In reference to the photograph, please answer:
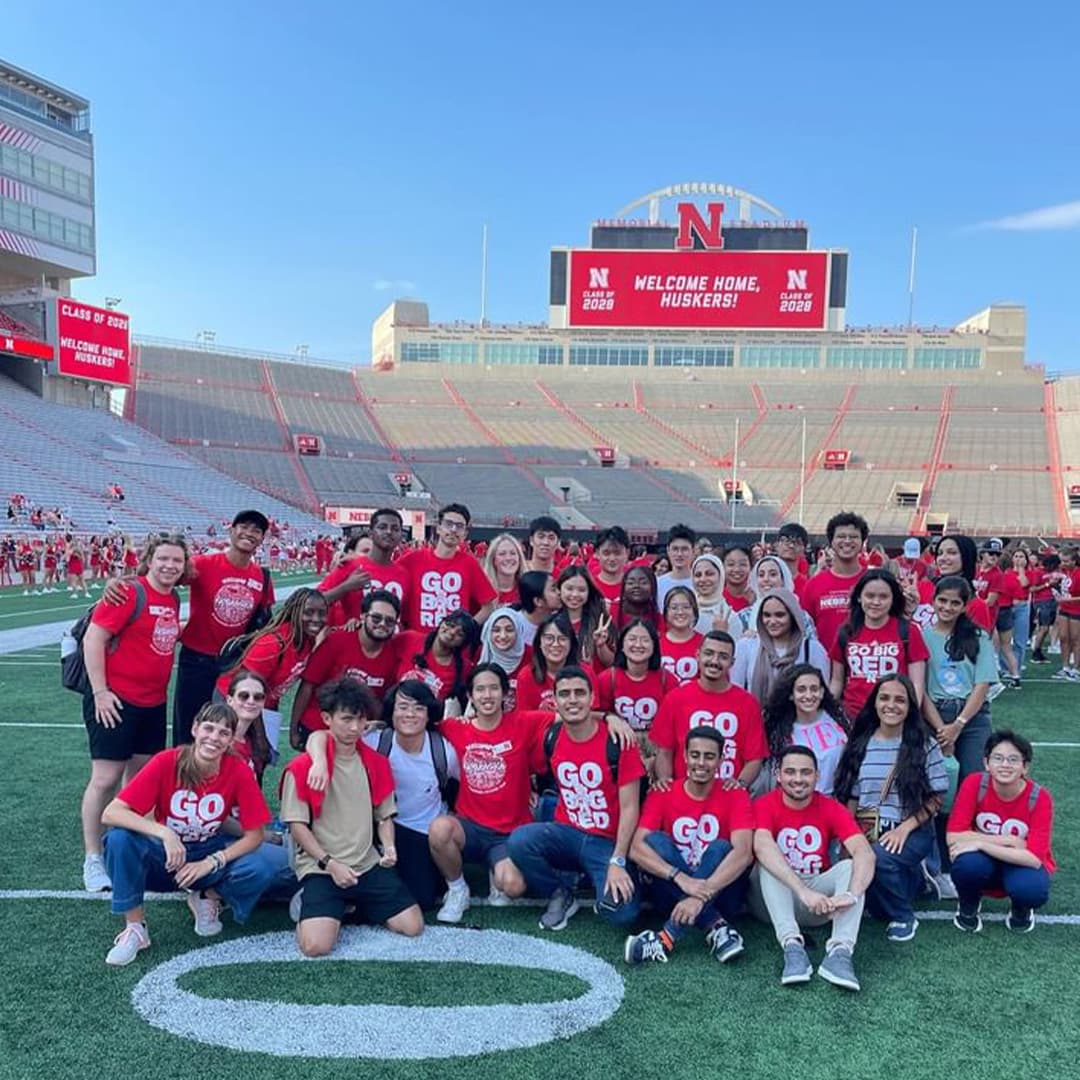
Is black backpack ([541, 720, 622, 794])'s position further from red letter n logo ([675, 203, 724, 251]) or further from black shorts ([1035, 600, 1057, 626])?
red letter n logo ([675, 203, 724, 251])

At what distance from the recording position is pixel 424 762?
4.17 metres

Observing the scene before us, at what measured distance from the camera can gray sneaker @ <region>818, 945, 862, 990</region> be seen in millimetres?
3340

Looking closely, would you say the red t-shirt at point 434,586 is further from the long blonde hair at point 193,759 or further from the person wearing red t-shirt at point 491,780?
the long blonde hair at point 193,759

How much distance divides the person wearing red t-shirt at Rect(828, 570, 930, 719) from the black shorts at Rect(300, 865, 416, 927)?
7.56ft

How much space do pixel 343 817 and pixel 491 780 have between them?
0.71 m

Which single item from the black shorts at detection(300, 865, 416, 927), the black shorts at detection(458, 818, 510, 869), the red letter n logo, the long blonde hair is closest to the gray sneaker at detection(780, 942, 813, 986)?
the black shorts at detection(458, 818, 510, 869)

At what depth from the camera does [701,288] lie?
51.7 metres

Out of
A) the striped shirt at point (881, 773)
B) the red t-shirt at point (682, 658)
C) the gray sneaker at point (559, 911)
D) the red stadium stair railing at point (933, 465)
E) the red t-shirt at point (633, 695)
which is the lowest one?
the gray sneaker at point (559, 911)

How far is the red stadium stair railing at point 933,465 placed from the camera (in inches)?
1570

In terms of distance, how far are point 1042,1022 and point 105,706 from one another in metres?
4.01

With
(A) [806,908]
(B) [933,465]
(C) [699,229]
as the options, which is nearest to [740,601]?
(A) [806,908]

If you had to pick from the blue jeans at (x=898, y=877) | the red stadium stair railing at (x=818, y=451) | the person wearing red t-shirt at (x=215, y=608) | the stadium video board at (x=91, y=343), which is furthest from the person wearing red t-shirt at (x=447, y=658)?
the red stadium stair railing at (x=818, y=451)

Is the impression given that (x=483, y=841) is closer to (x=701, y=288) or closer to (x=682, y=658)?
(x=682, y=658)

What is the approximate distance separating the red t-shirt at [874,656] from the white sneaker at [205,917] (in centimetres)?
314
